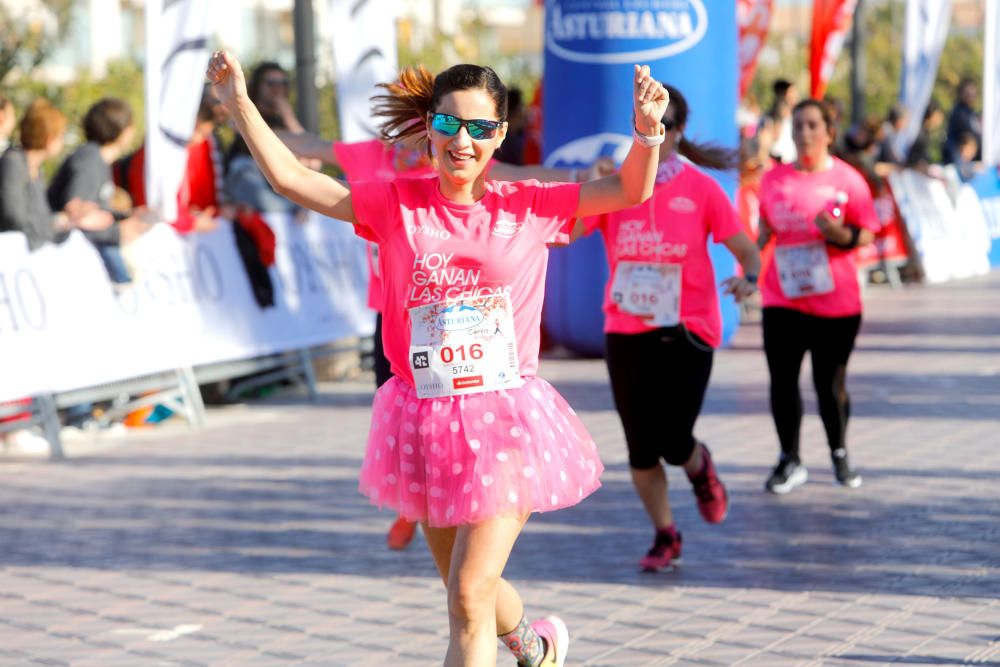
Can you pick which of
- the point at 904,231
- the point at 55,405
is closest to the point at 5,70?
the point at 55,405

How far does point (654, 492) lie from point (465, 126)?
2886mm

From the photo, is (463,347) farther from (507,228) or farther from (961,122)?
(961,122)

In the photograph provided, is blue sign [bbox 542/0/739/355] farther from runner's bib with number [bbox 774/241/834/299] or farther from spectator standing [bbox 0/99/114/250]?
runner's bib with number [bbox 774/241/834/299]

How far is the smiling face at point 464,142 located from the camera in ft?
14.8

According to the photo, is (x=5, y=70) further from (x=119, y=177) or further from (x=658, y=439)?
(x=658, y=439)

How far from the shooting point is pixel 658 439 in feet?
23.3

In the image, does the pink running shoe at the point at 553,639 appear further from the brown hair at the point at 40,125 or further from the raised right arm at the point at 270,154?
the brown hair at the point at 40,125

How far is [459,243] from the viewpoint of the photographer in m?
4.55

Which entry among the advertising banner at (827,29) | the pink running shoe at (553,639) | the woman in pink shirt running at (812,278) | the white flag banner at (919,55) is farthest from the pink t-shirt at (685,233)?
the white flag banner at (919,55)

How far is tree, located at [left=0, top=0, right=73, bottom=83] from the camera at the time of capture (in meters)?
18.2

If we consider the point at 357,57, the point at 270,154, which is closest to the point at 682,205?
the point at 270,154

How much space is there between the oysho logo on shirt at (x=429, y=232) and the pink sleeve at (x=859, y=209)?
4.44 meters

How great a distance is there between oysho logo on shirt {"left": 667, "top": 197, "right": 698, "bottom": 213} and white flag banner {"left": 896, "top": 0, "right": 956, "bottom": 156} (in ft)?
44.7

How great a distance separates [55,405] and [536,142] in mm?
8288
